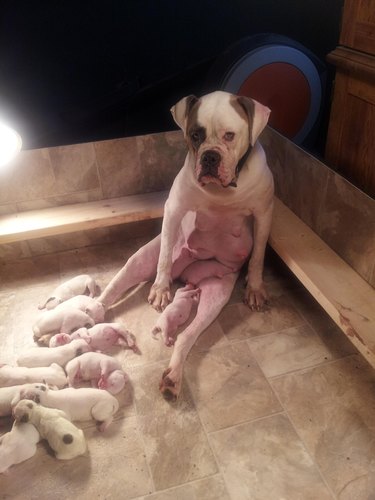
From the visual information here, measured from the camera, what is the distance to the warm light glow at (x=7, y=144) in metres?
2.11

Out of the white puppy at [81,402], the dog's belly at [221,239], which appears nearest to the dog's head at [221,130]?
the dog's belly at [221,239]

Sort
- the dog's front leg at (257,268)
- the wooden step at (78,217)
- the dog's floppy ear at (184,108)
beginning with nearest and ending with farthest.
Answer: the dog's floppy ear at (184,108) < the dog's front leg at (257,268) < the wooden step at (78,217)

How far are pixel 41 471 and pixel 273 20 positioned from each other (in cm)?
432

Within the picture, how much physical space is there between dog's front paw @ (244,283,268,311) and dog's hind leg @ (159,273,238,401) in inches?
3.8

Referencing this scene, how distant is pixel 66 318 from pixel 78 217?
2.48 feet

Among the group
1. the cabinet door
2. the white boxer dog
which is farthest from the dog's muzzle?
the cabinet door

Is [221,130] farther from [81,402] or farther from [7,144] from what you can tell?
[81,402]

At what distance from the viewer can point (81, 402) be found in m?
1.77

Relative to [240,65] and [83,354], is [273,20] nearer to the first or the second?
[240,65]

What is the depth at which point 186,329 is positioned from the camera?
217 centimetres

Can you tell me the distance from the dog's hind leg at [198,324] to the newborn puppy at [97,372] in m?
0.19

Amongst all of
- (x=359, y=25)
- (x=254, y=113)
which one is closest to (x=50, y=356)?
(x=254, y=113)

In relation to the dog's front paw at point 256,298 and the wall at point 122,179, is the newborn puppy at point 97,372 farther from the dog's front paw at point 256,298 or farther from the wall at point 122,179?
the wall at point 122,179

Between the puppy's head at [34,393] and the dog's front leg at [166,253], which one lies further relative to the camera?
the dog's front leg at [166,253]
